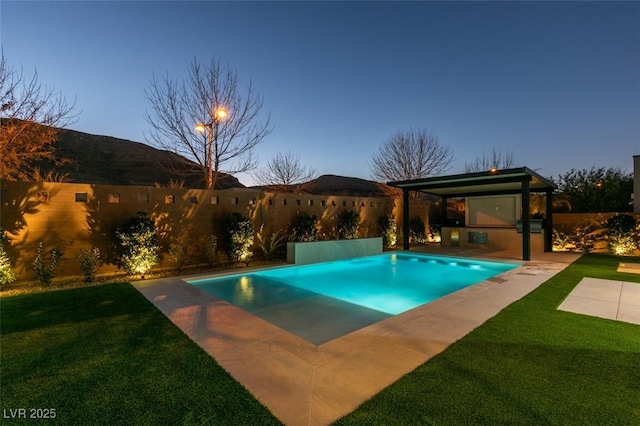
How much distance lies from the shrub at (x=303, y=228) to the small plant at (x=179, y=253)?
12.3ft

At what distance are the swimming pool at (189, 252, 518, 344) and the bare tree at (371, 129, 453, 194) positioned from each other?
990 cm

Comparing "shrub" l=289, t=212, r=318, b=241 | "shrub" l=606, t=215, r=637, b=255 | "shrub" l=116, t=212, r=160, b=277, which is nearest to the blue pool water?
Answer: "shrub" l=116, t=212, r=160, b=277

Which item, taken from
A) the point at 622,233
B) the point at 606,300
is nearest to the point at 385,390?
the point at 606,300

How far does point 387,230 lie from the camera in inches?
556

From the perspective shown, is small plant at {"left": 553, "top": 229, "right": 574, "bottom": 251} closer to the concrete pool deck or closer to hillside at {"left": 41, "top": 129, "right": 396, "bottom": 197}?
the concrete pool deck

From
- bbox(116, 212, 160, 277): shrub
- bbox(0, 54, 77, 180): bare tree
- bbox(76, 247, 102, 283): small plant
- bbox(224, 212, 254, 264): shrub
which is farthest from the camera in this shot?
bbox(224, 212, 254, 264): shrub

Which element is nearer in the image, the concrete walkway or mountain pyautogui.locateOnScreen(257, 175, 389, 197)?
the concrete walkway

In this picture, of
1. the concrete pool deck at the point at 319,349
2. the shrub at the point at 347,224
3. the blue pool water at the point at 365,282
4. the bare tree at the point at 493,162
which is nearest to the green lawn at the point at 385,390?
the concrete pool deck at the point at 319,349

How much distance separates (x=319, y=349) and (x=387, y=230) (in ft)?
37.1

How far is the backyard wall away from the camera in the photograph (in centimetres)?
635

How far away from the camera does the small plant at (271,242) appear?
1032 cm

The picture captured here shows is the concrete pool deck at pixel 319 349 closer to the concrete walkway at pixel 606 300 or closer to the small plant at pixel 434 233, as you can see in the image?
the concrete walkway at pixel 606 300

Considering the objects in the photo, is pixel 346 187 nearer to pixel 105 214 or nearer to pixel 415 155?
pixel 415 155

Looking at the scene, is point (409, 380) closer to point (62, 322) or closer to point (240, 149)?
point (62, 322)
